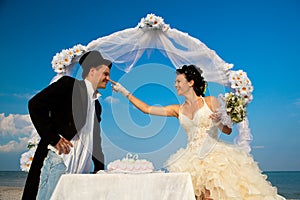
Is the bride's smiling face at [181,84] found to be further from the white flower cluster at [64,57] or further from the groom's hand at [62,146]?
the groom's hand at [62,146]

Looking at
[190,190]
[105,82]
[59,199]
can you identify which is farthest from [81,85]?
[190,190]

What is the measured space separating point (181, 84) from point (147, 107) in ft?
1.61

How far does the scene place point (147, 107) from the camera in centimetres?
449

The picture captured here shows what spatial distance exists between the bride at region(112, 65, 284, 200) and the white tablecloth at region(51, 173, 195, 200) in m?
0.83

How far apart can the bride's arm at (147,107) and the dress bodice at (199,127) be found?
7.4 inches

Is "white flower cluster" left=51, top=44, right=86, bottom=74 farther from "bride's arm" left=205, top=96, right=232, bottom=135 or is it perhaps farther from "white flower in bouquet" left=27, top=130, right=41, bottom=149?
"bride's arm" left=205, top=96, right=232, bottom=135

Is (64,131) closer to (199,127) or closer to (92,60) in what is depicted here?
(92,60)

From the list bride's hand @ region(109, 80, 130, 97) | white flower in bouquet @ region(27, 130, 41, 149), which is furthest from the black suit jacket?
white flower in bouquet @ region(27, 130, 41, 149)

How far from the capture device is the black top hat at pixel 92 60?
3.92 m

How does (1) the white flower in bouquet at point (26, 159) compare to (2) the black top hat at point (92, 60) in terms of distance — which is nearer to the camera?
(2) the black top hat at point (92, 60)

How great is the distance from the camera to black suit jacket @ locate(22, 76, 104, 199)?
3312mm

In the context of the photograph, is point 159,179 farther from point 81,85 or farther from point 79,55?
point 79,55

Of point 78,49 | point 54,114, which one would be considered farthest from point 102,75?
point 78,49

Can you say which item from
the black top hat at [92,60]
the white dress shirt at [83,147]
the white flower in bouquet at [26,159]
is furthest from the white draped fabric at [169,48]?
the white flower in bouquet at [26,159]
